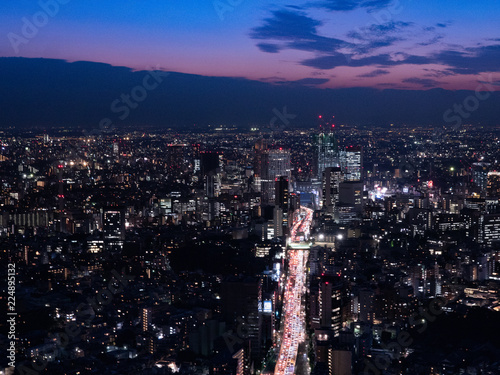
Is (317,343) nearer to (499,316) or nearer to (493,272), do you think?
(499,316)

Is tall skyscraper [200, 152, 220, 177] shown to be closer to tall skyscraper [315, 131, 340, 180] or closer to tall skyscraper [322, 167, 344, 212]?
tall skyscraper [315, 131, 340, 180]

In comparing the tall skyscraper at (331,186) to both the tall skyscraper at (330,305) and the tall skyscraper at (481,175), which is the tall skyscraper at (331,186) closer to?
the tall skyscraper at (481,175)

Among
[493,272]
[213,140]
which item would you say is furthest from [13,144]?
[493,272]

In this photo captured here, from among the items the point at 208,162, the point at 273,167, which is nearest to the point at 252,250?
the point at 273,167

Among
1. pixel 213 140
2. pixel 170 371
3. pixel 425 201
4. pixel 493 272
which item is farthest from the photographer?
pixel 213 140

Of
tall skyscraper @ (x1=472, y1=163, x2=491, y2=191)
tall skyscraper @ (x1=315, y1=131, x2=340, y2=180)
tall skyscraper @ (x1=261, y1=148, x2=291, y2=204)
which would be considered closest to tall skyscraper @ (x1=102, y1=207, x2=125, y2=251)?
tall skyscraper @ (x1=261, y1=148, x2=291, y2=204)

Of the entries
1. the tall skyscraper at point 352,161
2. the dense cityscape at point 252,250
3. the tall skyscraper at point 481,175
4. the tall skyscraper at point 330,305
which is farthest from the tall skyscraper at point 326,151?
the tall skyscraper at point 330,305
